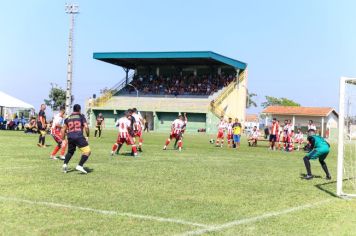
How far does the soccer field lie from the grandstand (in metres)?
47.5

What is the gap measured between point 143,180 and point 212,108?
4871cm

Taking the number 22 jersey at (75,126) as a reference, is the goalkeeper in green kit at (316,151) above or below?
below

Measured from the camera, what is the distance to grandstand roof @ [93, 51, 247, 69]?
61.7m

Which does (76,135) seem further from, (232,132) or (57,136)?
(232,132)

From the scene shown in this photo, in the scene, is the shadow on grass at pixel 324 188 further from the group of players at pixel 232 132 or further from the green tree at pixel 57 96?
the green tree at pixel 57 96

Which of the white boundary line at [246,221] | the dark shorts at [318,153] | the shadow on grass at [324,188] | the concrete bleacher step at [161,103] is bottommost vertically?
the white boundary line at [246,221]

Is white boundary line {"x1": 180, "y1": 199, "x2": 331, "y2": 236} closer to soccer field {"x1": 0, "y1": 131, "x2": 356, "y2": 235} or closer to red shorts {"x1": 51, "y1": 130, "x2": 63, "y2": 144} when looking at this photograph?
soccer field {"x1": 0, "y1": 131, "x2": 356, "y2": 235}

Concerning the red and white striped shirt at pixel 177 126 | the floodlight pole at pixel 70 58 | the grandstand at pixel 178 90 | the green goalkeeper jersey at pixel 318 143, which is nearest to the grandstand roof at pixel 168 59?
the grandstand at pixel 178 90

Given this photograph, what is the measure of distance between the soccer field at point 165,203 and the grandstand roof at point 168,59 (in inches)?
1890

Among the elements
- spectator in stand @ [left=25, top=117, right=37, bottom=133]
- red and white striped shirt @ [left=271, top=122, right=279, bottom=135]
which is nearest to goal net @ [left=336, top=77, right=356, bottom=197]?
red and white striped shirt @ [left=271, top=122, right=279, bottom=135]

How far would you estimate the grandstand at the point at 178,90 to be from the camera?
62.1m

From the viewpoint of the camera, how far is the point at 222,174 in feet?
45.6

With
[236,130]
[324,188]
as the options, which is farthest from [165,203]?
[236,130]

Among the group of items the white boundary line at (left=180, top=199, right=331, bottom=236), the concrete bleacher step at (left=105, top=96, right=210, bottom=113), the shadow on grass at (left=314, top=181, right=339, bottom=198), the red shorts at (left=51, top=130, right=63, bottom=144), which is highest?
the concrete bleacher step at (left=105, top=96, right=210, bottom=113)
